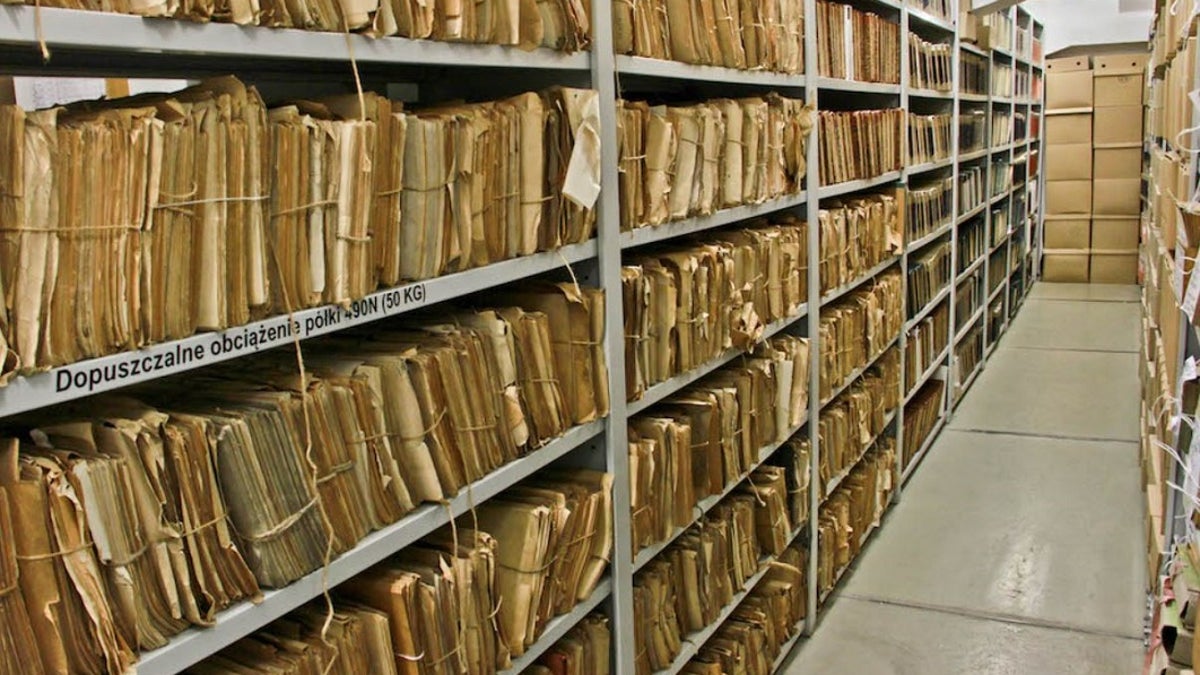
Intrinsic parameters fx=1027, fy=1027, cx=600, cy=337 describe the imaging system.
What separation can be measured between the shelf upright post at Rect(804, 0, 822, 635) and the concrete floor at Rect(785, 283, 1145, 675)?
12.0 inches

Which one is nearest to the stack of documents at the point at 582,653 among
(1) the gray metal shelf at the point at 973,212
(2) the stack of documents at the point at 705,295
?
(2) the stack of documents at the point at 705,295

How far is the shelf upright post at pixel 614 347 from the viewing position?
191 cm

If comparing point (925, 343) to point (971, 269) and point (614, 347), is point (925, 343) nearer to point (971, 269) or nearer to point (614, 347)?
point (971, 269)

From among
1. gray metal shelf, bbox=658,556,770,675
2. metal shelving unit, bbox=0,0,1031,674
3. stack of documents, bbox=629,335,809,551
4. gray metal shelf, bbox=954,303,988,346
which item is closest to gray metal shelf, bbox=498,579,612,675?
metal shelving unit, bbox=0,0,1031,674

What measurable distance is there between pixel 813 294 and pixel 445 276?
1.83 meters

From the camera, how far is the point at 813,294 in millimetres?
3174

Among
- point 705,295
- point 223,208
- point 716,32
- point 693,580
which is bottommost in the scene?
point 693,580

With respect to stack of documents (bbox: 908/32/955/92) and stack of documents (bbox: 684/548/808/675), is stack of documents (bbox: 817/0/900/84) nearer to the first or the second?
stack of documents (bbox: 908/32/955/92)

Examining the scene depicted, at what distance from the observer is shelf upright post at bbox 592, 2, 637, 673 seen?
6.27 feet

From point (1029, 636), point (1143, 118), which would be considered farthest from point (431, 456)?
point (1143, 118)

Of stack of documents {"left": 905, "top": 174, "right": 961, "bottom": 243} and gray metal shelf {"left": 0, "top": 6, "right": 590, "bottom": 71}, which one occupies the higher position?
gray metal shelf {"left": 0, "top": 6, "right": 590, "bottom": 71}

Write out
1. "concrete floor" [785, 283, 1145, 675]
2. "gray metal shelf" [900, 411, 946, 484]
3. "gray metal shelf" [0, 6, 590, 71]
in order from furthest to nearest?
"gray metal shelf" [900, 411, 946, 484] → "concrete floor" [785, 283, 1145, 675] → "gray metal shelf" [0, 6, 590, 71]

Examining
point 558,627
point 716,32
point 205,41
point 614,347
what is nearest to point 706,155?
point 716,32

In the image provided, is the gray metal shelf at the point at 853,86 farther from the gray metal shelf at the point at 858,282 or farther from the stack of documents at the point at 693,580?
the stack of documents at the point at 693,580
